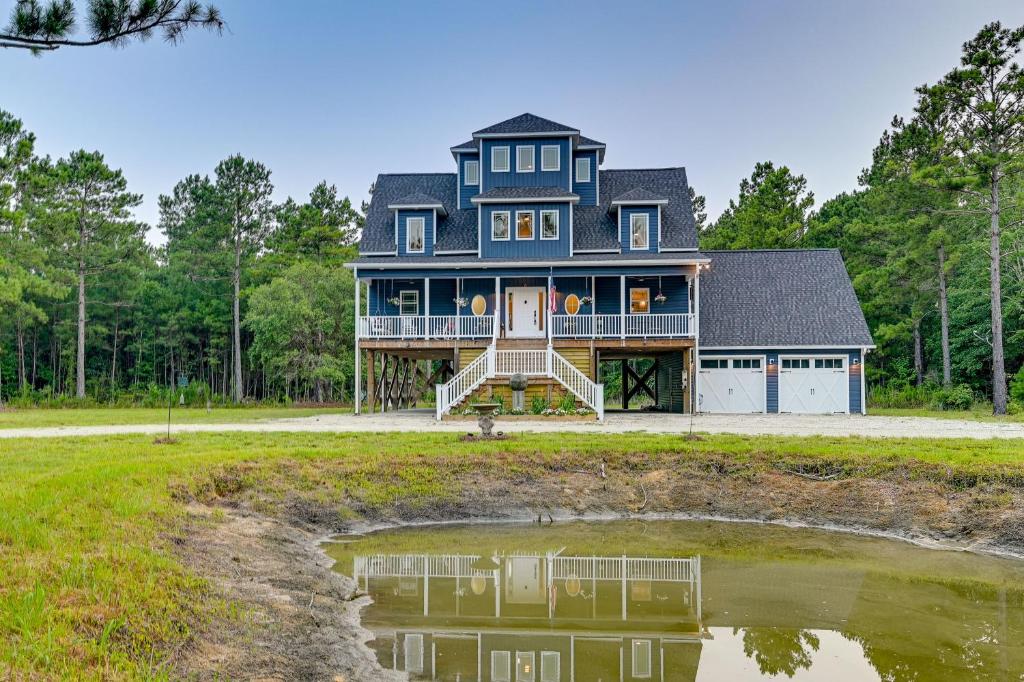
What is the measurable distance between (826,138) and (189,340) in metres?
44.5

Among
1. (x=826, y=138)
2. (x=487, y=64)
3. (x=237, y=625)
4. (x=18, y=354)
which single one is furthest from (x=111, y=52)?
(x=18, y=354)

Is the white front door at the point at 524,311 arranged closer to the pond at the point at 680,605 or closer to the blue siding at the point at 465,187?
the blue siding at the point at 465,187

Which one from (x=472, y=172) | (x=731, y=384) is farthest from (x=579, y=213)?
(x=731, y=384)

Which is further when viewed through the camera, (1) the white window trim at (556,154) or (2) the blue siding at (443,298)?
(1) the white window trim at (556,154)

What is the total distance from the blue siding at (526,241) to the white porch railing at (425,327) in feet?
8.84

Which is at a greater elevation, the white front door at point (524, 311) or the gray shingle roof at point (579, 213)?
the gray shingle roof at point (579, 213)

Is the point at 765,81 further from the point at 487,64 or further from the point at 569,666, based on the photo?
the point at 569,666

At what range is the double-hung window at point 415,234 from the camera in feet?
93.4

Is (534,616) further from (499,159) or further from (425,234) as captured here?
(499,159)

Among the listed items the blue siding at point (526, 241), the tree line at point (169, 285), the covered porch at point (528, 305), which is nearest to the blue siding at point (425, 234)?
the covered porch at point (528, 305)

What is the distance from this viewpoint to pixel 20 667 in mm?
4180

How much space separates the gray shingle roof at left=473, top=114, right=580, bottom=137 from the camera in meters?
28.5

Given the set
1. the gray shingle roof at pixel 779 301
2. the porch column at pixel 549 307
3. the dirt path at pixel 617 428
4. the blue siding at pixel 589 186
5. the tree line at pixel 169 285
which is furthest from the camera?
the tree line at pixel 169 285

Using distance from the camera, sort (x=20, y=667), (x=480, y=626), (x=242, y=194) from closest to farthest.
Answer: (x=20, y=667), (x=480, y=626), (x=242, y=194)
